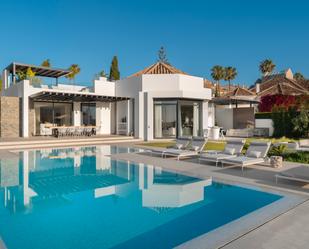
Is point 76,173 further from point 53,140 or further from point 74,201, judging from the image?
point 53,140

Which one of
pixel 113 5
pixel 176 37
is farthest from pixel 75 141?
pixel 176 37

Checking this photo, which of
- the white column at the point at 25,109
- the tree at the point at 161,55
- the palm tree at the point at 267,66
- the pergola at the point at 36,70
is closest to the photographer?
the white column at the point at 25,109

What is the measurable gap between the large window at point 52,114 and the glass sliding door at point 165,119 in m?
8.35

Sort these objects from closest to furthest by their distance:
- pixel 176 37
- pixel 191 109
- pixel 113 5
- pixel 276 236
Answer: pixel 276 236, pixel 191 109, pixel 113 5, pixel 176 37

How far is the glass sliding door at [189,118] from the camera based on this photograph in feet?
78.1

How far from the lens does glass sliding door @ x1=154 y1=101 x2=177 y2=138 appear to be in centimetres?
2353

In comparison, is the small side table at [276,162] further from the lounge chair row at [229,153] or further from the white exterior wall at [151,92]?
the white exterior wall at [151,92]

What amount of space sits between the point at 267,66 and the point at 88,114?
56467 millimetres

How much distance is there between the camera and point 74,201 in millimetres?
7227

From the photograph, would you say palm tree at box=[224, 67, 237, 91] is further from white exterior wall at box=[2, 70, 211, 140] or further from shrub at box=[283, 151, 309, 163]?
shrub at box=[283, 151, 309, 163]

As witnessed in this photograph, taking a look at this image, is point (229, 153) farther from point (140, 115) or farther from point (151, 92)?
point (140, 115)

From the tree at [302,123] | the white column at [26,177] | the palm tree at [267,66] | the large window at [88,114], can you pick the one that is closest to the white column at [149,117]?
the large window at [88,114]

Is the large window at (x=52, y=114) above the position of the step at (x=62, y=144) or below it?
above

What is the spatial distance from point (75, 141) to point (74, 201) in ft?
45.6
